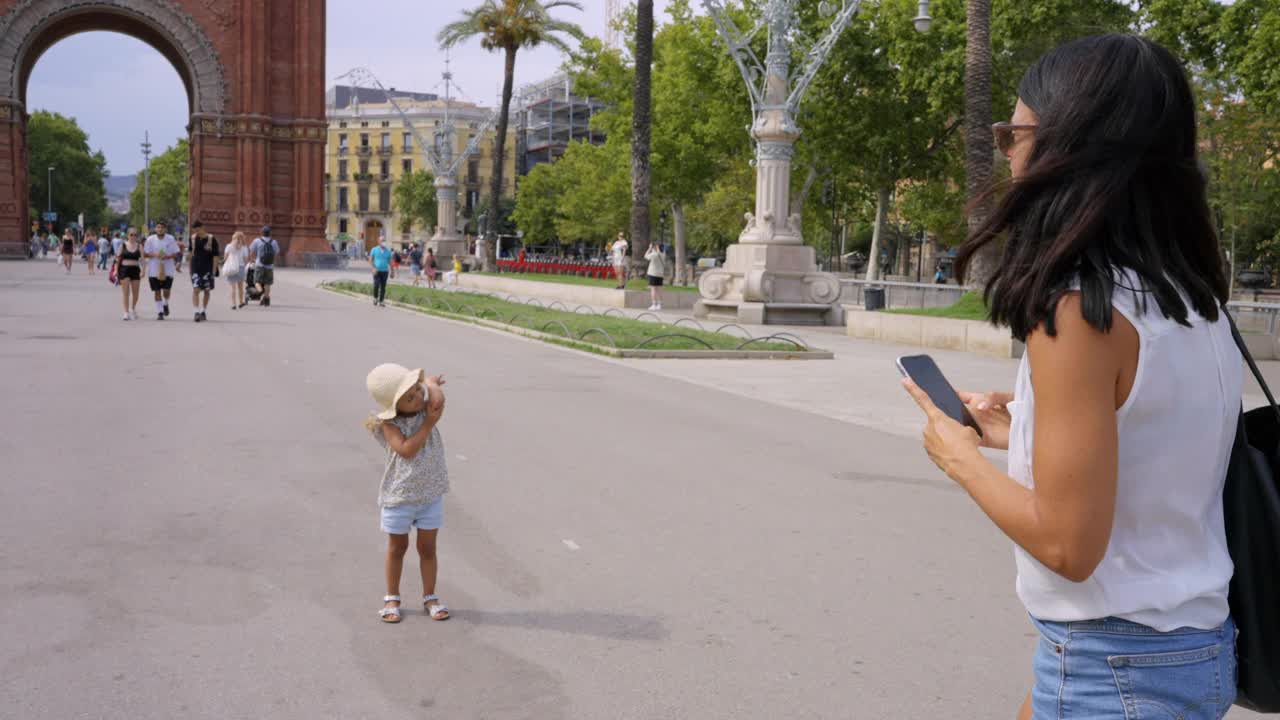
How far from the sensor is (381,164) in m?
122

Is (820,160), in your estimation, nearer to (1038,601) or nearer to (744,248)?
(744,248)

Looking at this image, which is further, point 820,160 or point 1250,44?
point 820,160

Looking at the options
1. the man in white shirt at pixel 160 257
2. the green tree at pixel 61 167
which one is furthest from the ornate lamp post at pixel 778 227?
the green tree at pixel 61 167

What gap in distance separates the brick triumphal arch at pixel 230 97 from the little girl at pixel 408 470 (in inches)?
2121

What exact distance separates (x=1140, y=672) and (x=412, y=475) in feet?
11.6

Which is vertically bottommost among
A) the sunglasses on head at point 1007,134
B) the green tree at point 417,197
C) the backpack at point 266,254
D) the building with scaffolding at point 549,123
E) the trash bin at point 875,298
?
the trash bin at point 875,298

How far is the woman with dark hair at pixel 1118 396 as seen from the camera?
1.73 m

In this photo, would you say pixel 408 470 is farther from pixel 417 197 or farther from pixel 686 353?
pixel 417 197

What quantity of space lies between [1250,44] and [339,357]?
883 inches

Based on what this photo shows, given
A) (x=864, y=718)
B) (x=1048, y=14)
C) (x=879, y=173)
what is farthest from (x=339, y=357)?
(x=879, y=173)

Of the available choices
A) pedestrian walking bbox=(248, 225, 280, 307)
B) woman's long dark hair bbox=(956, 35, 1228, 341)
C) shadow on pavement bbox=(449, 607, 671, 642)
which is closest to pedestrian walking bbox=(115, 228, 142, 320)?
pedestrian walking bbox=(248, 225, 280, 307)

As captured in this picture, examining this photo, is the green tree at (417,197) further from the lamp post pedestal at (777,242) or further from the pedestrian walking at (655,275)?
the lamp post pedestal at (777,242)

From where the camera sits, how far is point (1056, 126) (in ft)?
6.05

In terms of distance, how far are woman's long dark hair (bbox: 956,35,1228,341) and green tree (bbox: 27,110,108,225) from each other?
391ft
